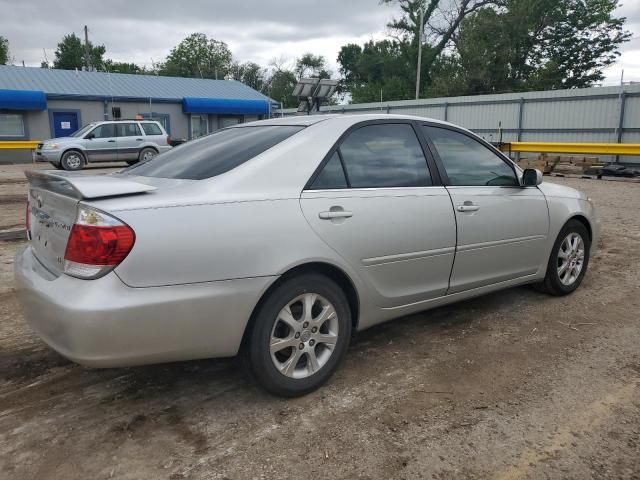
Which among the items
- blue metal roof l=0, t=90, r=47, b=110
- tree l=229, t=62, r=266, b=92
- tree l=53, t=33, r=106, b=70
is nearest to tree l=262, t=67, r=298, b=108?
tree l=229, t=62, r=266, b=92

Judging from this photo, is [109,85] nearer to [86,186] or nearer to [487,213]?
[487,213]

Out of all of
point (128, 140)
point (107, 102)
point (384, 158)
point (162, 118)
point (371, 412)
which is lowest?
point (371, 412)

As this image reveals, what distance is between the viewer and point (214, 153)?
327 cm

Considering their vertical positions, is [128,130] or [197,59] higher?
[197,59]

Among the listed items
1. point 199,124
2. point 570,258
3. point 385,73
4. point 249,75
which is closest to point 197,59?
point 249,75

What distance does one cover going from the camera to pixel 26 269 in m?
2.94

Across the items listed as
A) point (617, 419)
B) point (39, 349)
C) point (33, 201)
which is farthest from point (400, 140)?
point (39, 349)

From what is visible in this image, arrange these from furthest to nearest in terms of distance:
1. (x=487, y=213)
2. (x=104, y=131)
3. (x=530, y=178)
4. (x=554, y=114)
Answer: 1. (x=554, y=114)
2. (x=104, y=131)
3. (x=530, y=178)
4. (x=487, y=213)

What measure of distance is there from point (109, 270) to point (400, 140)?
2.08 metres

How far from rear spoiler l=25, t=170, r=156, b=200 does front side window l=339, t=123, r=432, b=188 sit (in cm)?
121

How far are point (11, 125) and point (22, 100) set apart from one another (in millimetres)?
1625

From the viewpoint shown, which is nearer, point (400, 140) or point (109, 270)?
point (109, 270)

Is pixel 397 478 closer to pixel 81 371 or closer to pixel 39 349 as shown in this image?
pixel 81 371

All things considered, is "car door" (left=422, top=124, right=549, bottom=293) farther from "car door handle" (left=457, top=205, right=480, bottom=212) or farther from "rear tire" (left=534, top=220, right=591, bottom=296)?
"rear tire" (left=534, top=220, right=591, bottom=296)
